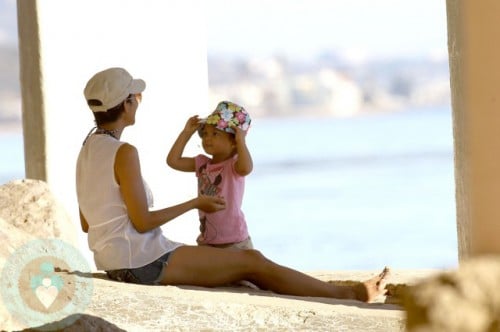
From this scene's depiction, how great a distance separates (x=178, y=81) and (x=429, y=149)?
3017cm

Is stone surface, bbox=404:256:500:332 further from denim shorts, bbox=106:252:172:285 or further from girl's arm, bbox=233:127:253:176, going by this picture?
girl's arm, bbox=233:127:253:176

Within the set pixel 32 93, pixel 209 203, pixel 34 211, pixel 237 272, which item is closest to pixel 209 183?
pixel 209 203

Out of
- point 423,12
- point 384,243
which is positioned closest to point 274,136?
point 423,12

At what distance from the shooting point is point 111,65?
7.50 m

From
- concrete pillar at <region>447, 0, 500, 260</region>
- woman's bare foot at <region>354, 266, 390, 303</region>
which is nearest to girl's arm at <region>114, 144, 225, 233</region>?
woman's bare foot at <region>354, 266, 390, 303</region>

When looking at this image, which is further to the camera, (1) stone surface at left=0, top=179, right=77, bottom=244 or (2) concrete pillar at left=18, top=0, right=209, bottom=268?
(2) concrete pillar at left=18, top=0, right=209, bottom=268

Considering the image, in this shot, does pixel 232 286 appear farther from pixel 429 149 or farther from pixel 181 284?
pixel 429 149

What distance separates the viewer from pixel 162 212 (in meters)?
5.58

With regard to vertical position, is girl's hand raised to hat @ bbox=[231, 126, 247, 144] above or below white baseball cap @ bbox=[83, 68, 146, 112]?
below

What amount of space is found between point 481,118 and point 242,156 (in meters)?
2.19

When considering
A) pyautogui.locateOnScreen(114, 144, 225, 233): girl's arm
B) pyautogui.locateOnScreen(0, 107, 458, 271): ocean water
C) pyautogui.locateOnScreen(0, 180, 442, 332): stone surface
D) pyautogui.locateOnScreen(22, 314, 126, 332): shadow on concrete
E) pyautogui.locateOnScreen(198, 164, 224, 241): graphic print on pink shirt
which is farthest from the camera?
pyautogui.locateOnScreen(0, 107, 458, 271): ocean water

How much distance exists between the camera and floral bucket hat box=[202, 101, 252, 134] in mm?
5980

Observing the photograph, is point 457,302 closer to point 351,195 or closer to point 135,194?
point 135,194

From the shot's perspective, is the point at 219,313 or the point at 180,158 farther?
the point at 180,158
